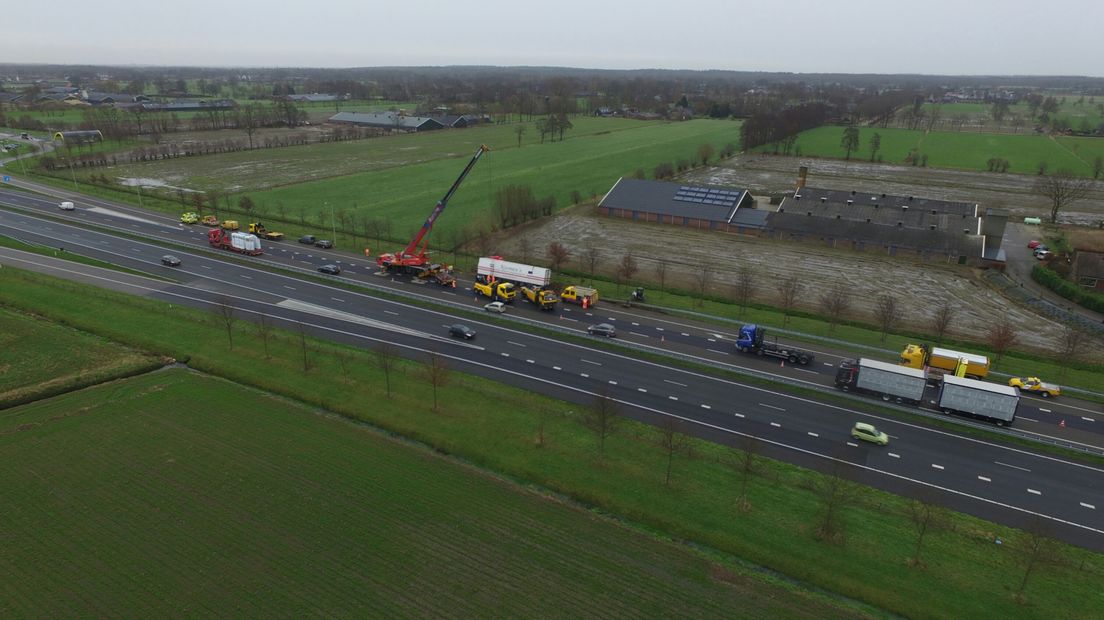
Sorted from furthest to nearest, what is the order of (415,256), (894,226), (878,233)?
(894,226), (878,233), (415,256)

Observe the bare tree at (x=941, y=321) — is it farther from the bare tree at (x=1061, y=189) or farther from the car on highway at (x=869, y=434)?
the bare tree at (x=1061, y=189)

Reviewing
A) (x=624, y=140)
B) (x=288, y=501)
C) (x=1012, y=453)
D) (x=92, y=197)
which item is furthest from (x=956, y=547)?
(x=624, y=140)

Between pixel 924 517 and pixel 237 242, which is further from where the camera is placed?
pixel 237 242

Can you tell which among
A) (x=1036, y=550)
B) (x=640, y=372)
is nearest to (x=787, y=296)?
(x=640, y=372)

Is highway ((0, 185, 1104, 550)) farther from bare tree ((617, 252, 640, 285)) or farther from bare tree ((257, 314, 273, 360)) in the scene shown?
bare tree ((617, 252, 640, 285))

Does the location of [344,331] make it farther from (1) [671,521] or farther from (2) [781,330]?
(2) [781,330]

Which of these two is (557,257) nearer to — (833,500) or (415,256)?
(415,256)
